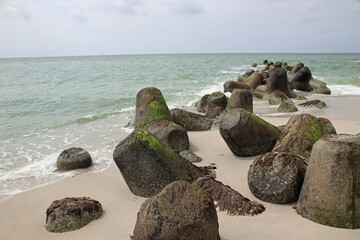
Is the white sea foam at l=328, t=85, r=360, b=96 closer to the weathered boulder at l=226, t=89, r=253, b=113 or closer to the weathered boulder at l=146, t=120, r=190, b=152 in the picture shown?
the weathered boulder at l=226, t=89, r=253, b=113

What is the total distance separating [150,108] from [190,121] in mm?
1119

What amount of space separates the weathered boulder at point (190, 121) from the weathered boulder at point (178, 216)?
17.1 feet

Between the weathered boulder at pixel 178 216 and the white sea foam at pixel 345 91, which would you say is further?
the white sea foam at pixel 345 91

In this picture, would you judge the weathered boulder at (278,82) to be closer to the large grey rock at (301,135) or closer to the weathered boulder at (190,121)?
the weathered boulder at (190,121)

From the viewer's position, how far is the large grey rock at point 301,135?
491cm

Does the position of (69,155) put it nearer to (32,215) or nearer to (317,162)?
(32,215)

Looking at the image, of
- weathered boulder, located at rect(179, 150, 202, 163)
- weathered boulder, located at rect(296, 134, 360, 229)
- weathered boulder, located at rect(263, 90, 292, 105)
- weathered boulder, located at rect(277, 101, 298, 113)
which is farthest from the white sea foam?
weathered boulder, located at rect(296, 134, 360, 229)

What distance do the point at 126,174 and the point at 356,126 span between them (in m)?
5.79

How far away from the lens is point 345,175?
3.44 metres

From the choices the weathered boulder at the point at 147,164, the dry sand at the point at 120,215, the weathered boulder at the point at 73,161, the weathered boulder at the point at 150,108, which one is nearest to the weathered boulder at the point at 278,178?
the dry sand at the point at 120,215

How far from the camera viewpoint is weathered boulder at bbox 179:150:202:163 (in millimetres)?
5992

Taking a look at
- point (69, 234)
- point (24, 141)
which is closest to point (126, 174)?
point (69, 234)

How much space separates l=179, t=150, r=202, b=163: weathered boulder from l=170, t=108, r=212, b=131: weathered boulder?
81.0 inches

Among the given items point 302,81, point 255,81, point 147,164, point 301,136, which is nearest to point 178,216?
point 147,164
